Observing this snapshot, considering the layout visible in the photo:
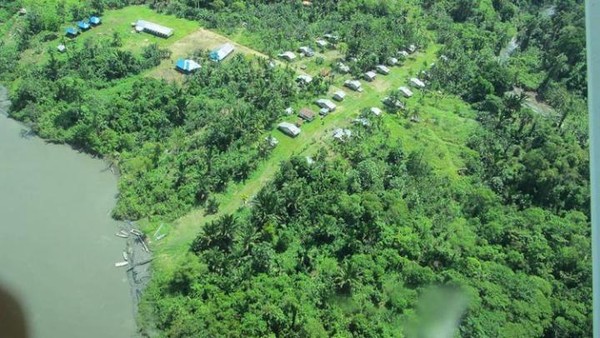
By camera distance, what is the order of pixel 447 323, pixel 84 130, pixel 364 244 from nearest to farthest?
pixel 447 323, pixel 364 244, pixel 84 130

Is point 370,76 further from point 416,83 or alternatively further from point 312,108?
point 312,108

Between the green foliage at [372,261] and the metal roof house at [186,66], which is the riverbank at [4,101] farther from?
the green foliage at [372,261]

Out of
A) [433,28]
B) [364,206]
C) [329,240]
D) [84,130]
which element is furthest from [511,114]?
[84,130]

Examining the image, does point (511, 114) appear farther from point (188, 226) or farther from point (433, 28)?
point (188, 226)

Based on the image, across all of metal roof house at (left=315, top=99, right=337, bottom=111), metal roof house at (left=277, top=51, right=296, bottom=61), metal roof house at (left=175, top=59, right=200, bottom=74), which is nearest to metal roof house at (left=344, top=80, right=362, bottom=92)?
metal roof house at (left=315, top=99, right=337, bottom=111)

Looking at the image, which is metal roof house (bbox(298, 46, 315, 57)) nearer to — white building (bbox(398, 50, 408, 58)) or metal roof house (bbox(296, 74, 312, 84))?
metal roof house (bbox(296, 74, 312, 84))

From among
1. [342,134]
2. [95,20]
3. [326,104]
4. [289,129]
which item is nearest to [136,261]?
[289,129]

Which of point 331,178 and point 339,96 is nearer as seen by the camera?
point 331,178
